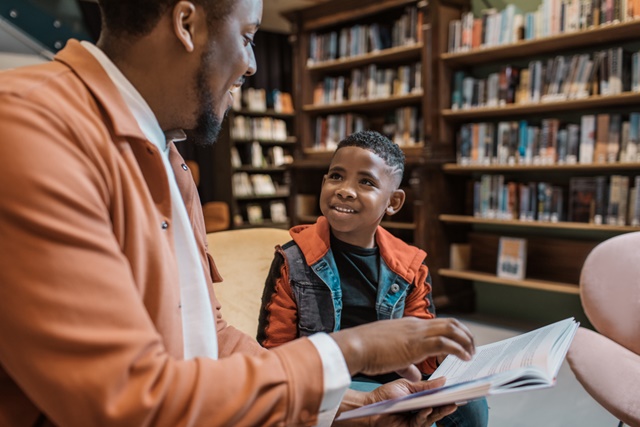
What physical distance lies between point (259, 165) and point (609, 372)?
18.3 feet

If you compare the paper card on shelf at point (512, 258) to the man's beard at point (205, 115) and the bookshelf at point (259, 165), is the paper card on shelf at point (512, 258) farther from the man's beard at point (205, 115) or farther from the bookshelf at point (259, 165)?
the bookshelf at point (259, 165)

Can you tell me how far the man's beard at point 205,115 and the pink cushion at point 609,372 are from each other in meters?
1.20

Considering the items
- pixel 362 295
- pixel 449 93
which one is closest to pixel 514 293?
pixel 449 93

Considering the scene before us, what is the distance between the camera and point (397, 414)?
0.94m

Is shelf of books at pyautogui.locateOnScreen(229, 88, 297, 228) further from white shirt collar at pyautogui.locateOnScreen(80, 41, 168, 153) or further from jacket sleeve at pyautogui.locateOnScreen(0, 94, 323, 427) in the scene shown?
jacket sleeve at pyautogui.locateOnScreen(0, 94, 323, 427)

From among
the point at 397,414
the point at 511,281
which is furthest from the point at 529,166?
the point at 397,414

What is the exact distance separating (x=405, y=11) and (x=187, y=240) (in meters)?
3.90

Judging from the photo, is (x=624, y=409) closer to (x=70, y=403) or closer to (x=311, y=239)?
(x=311, y=239)

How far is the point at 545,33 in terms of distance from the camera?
10.7 ft

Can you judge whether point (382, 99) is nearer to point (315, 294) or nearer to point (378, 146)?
point (378, 146)

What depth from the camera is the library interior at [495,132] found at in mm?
3064

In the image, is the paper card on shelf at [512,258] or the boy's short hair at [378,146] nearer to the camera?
the boy's short hair at [378,146]

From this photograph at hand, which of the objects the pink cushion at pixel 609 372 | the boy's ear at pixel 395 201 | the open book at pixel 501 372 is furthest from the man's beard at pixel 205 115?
the pink cushion at pixel 609 372

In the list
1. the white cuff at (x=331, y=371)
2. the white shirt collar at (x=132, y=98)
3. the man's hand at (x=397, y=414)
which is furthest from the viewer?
the man's hand at (x=397, y=414)
